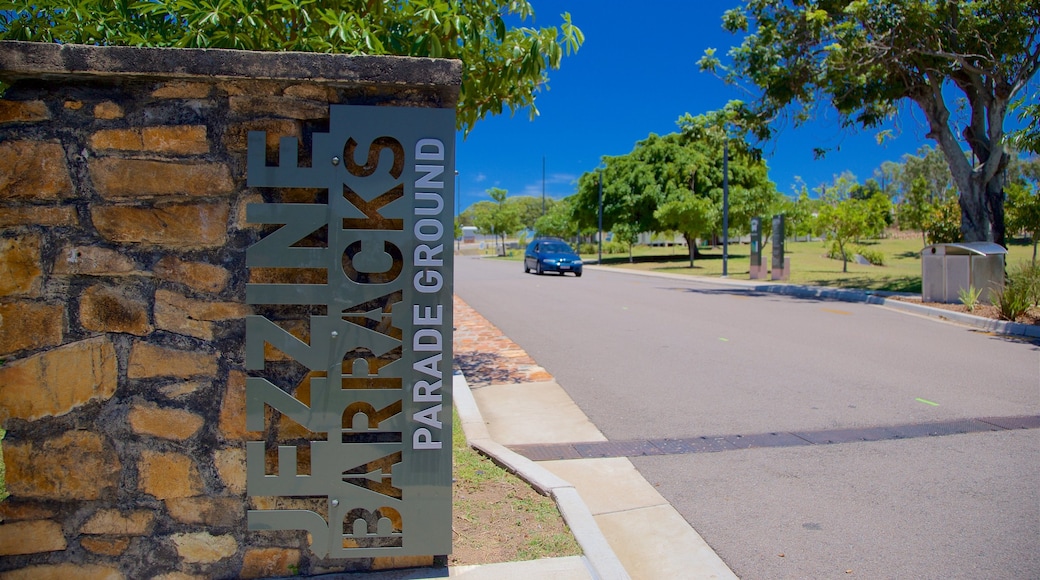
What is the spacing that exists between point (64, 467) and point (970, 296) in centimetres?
1542

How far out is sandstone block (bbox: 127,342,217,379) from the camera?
3131 millimetres

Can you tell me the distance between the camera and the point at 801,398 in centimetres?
718

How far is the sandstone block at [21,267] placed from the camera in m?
3.03

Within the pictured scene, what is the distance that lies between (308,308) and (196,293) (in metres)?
0.49

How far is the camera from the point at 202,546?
10.5 feet

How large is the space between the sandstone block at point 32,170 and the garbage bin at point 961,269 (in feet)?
51.9

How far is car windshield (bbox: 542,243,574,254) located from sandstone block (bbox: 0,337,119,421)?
2697 cm

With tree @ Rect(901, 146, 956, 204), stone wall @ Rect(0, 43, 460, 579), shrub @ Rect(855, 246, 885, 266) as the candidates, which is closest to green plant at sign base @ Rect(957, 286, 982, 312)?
stone wall @ Rect(0, 43, 460, 579)

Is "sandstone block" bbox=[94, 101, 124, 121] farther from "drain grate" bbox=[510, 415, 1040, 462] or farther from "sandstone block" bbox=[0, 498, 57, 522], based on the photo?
"drain grate" bbox=[510, 415, 1040, 462]

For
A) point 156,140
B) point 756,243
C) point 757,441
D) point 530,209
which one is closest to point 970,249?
point 756,243

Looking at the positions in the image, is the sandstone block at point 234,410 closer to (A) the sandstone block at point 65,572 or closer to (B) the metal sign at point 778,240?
(A) the sandstone block at point 65,572

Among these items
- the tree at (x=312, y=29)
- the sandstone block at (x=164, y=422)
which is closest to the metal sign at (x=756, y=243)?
the tree at (x=312, y=29)

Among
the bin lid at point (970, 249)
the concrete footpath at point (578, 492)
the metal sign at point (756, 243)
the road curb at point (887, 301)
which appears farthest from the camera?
the metal sign at point (756, 243)

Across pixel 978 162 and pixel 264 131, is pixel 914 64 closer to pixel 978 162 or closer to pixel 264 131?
pixel 978 162
